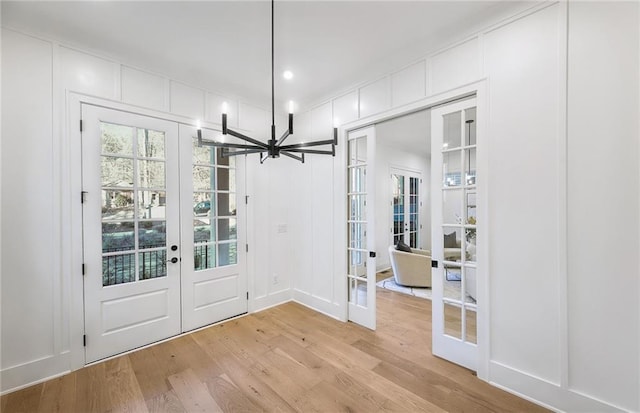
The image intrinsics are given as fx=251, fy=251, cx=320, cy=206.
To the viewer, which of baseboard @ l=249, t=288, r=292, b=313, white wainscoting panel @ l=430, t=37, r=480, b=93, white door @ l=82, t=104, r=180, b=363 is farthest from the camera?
baseboard @ l=249, t=288, r=292, b=313

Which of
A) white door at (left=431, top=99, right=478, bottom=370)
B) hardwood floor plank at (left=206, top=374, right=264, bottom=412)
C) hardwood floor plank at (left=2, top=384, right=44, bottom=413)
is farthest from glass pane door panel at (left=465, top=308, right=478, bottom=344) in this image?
hardwood floor plank at (left=2, top=384, right=44, bottom=413)

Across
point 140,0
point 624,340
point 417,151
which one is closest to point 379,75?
point 140,0

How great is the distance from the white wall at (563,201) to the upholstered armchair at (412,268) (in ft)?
8.01

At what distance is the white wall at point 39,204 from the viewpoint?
83.0 inches

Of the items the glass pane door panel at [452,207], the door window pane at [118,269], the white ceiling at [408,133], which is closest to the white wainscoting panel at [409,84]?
the glass pane door panel at [452,207]

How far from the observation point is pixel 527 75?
6.52 feet

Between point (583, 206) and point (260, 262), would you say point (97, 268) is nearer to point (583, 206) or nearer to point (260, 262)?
point (260, 262)

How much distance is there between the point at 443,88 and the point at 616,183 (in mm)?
1474

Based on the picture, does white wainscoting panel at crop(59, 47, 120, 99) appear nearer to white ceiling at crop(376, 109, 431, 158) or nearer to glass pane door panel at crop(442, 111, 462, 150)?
glass pane door panel at crop(442, 111, 462, 150)

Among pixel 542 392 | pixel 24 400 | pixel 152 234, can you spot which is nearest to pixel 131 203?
pixel 152 234

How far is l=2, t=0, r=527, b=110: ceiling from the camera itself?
1.98 metres

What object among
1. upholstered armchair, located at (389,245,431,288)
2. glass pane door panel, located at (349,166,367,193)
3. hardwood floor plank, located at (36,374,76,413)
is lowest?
hardwood floor plank, located at (36,374,76,413)

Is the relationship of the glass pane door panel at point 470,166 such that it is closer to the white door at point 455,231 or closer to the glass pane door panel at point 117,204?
the white door at point 455,231

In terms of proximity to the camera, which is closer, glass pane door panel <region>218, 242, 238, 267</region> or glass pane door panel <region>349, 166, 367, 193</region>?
glass pane door panel <region>349, 166, 367, 193</region>
